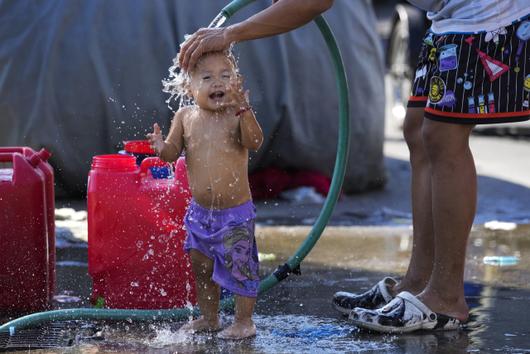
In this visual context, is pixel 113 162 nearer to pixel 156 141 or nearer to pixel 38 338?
pixel 156 141

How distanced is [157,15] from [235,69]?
3.22 m

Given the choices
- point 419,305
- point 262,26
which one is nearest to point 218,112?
point 262,26

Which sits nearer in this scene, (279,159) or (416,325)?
(416,325)

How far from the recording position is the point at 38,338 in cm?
376

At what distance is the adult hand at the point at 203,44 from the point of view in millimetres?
3617

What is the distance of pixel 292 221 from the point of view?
646 centimetres

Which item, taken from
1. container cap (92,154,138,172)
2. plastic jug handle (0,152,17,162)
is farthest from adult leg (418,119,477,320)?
plastic jug handle (0,152,17,162)

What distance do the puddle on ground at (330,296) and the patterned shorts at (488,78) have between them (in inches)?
31.3

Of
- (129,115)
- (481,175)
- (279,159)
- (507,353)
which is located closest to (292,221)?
(279,159)

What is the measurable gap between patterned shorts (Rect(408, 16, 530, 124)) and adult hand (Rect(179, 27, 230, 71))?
2.65 feet

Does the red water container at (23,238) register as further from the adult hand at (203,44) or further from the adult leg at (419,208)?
the adult leg at (419,208)

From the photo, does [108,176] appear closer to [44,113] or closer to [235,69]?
[235,69]

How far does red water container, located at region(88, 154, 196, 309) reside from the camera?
4.09m

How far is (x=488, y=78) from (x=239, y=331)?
125cm
